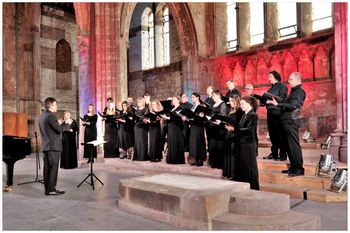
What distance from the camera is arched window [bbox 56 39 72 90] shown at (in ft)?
66.3

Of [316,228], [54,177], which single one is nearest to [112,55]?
[54,177]

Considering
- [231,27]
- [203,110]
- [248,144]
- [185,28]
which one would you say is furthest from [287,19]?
[248,144]

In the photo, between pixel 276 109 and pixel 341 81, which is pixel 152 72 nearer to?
pixel 341 81

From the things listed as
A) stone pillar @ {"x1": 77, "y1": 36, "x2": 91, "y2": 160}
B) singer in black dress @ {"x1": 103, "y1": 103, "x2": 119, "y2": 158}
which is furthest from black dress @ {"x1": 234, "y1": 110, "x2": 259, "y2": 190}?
stone pillar @ {"x1": 77, "y1": 36, "x2": 91, "y2": 160}

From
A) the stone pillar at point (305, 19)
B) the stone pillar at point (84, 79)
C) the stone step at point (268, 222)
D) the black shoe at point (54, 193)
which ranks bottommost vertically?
the black shoe at point (54, 193)

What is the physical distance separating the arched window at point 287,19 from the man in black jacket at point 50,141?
33.5 feet

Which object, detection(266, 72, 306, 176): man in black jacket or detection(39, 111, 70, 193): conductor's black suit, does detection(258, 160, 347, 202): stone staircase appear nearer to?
detection(266, 72, 306, 176): man in black jacket

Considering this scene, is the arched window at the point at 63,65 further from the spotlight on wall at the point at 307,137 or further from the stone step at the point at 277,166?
the stone step at the point at 277,166

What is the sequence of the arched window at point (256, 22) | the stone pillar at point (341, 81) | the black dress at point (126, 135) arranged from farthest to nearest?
the arched window at point (256, 22), the black dress at point (126, 135), the stone pillar at point (341, 81)

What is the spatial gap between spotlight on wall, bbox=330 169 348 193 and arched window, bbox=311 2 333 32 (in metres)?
8.74

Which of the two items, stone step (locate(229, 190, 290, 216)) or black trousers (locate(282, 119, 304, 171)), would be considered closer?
stone step (locate(229, 190, 290, 216))

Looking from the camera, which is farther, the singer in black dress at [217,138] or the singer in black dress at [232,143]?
the singer in black dress at [217,138]

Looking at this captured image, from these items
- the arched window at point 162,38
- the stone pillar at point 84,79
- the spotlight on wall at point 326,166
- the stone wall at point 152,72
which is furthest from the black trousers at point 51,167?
the arched window at point 162,38

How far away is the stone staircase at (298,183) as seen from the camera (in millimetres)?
5258
